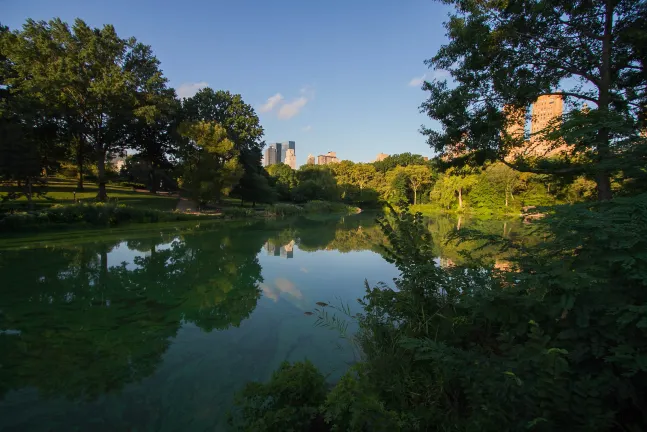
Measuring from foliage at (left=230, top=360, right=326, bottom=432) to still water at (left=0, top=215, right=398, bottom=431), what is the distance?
0.96m

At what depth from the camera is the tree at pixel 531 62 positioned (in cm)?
639

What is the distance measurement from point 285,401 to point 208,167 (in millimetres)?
27853

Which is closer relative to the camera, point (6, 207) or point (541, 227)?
point (541, 227)

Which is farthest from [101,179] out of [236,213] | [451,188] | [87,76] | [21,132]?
[451,188]

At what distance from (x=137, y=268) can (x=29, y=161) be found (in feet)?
37.5

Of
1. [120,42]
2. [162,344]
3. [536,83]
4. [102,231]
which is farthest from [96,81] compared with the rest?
[536,83]

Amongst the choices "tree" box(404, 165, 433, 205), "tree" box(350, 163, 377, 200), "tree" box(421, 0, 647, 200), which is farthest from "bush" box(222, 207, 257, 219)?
"tree" box(350, 163, 377, 200)

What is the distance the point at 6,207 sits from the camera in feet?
52.5

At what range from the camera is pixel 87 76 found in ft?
71.6

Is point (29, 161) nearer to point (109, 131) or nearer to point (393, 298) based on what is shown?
point (109, 131)

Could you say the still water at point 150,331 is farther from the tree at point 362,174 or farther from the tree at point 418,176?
the tree at point 362,174

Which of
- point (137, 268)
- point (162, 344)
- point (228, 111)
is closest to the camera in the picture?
point (162, 344)

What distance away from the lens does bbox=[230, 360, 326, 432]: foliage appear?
2.35 meters

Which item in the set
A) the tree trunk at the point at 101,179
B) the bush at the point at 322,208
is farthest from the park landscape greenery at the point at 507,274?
the bush at the point at 322,208
